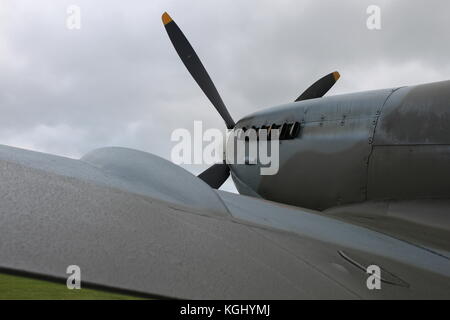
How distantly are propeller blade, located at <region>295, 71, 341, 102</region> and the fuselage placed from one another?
1.78m

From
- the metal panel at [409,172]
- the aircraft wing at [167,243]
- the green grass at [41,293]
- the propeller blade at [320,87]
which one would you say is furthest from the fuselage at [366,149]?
the green grass at [41,293]

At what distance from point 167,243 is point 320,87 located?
7.20 m

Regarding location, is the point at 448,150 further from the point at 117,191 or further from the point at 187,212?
the point at 117,191

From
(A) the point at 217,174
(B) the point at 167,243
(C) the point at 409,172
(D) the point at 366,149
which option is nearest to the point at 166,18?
(A) the point at 217,174

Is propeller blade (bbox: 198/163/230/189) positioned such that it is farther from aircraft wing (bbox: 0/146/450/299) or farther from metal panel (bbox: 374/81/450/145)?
aircraft wing (bbox: 0/146/450/299)

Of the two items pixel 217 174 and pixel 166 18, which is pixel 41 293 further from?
pixel 166 18

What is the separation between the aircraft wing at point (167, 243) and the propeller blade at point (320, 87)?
570 cm

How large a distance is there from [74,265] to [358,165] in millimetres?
4340

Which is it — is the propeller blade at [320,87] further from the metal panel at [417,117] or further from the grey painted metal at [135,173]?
the grey painted metal at [135,173]

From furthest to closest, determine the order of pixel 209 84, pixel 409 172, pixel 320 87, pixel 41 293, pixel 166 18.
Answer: pixel 41 293 → pixel 320 87 → pixel 209 84 → pixel 166 18 → pixel 409 172

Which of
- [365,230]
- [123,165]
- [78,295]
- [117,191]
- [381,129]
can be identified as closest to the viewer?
[117,191]

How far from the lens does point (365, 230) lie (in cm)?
409

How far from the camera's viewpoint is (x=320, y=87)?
28.4ft
